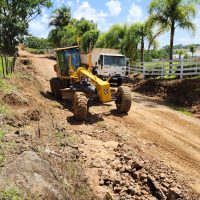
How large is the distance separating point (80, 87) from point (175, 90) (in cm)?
606

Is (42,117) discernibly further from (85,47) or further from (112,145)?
(85,47)

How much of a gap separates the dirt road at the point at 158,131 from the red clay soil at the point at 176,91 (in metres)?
1.14

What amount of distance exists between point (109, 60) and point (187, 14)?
18.1 ft

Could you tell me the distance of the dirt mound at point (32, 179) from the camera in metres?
5.16

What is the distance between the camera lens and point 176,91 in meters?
17.9

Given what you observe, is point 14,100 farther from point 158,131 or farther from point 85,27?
point 85,27

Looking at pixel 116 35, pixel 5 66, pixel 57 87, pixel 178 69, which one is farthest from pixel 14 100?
pixel 116 35

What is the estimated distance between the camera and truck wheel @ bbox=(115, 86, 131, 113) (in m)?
13.1

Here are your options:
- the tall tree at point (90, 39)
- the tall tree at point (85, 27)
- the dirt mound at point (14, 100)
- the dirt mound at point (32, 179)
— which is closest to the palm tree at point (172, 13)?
the dirt mound at point (14, 100)

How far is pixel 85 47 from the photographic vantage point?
150 feet

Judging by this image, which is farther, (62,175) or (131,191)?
(131,191)

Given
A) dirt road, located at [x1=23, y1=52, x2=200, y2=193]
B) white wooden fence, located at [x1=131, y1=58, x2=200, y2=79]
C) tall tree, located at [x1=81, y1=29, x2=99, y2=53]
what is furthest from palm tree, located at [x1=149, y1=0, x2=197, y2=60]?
tall tree, located at [x1=81, y1=29, x2=99, y2=53]

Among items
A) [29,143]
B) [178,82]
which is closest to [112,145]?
[29,143]

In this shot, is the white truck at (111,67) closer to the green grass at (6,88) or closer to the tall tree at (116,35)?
the green grass at (6,88)
